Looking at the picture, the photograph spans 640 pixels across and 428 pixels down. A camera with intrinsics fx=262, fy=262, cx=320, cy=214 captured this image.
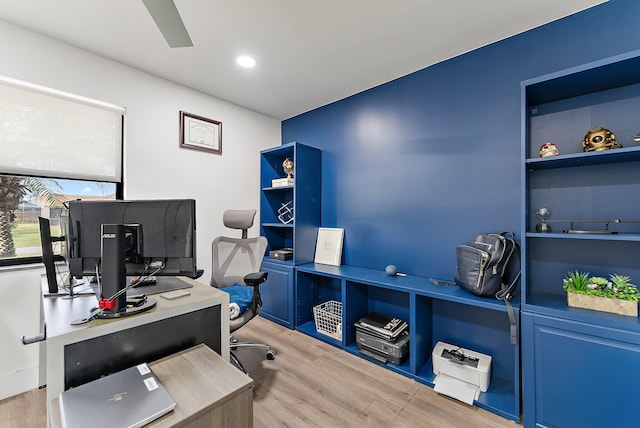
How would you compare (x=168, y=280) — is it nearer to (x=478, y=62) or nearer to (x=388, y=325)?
(x=388, y=325)

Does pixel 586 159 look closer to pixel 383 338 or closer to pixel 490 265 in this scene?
pixel 490 265

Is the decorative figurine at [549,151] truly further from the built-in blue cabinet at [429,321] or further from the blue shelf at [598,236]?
the built-in blue cabinet at [429,321]

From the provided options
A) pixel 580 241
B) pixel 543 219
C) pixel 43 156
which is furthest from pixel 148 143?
pixel 580 241

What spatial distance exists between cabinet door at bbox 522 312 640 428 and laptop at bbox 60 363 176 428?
1.91 metres

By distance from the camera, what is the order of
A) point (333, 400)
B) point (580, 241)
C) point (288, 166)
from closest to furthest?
1. point (580, 241)
2. point (333, 400)
3. point (288, 166)

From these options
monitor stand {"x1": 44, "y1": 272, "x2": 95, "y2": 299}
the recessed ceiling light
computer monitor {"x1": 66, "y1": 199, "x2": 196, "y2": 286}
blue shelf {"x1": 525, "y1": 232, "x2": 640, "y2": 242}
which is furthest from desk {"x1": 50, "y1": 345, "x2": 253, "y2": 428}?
the recessed ceiling light

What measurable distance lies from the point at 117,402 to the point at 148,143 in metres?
2.43

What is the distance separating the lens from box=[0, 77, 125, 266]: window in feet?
6.53

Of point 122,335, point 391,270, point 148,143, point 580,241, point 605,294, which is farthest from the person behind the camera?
point 148,143

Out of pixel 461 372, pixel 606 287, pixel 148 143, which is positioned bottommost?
pixel 461 372

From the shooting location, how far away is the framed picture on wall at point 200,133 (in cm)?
285

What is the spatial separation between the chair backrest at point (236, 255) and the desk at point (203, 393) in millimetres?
1318

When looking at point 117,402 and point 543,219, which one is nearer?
point 117,402

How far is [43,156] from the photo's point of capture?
6.94 ft
